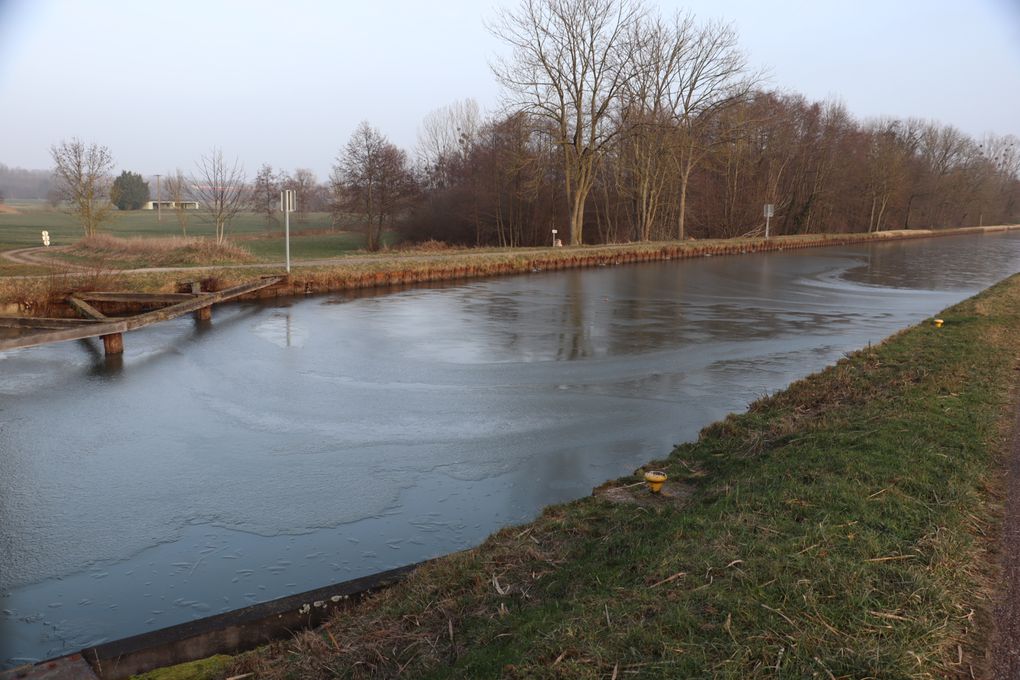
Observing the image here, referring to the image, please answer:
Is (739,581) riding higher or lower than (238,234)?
lower

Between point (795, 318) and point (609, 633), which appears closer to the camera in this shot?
point (609, 633)

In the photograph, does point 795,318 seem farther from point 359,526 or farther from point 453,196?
point 453,196

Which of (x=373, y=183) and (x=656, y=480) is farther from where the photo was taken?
(x=373, y=183)

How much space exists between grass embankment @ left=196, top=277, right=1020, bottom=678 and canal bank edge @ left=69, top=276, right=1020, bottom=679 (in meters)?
0.01

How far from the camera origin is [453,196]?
43.2 metres

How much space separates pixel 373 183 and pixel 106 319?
33.0 metres

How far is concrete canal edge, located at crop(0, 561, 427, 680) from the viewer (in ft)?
11.6

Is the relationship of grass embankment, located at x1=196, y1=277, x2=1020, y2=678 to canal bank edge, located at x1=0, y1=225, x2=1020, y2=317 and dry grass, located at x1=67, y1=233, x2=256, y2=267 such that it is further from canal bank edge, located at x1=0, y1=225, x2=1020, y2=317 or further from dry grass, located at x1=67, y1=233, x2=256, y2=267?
dry grass, located at x1=67, y1=233, x2=256, y2=267

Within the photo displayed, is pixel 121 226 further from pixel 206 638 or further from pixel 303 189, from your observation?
pixel 206 638

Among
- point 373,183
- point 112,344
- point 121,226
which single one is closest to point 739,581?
point 112,344

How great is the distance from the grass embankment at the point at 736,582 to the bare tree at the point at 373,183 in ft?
126

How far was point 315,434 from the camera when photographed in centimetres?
766

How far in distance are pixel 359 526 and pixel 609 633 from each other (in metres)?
2.85

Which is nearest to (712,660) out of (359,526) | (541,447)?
(359,526)
